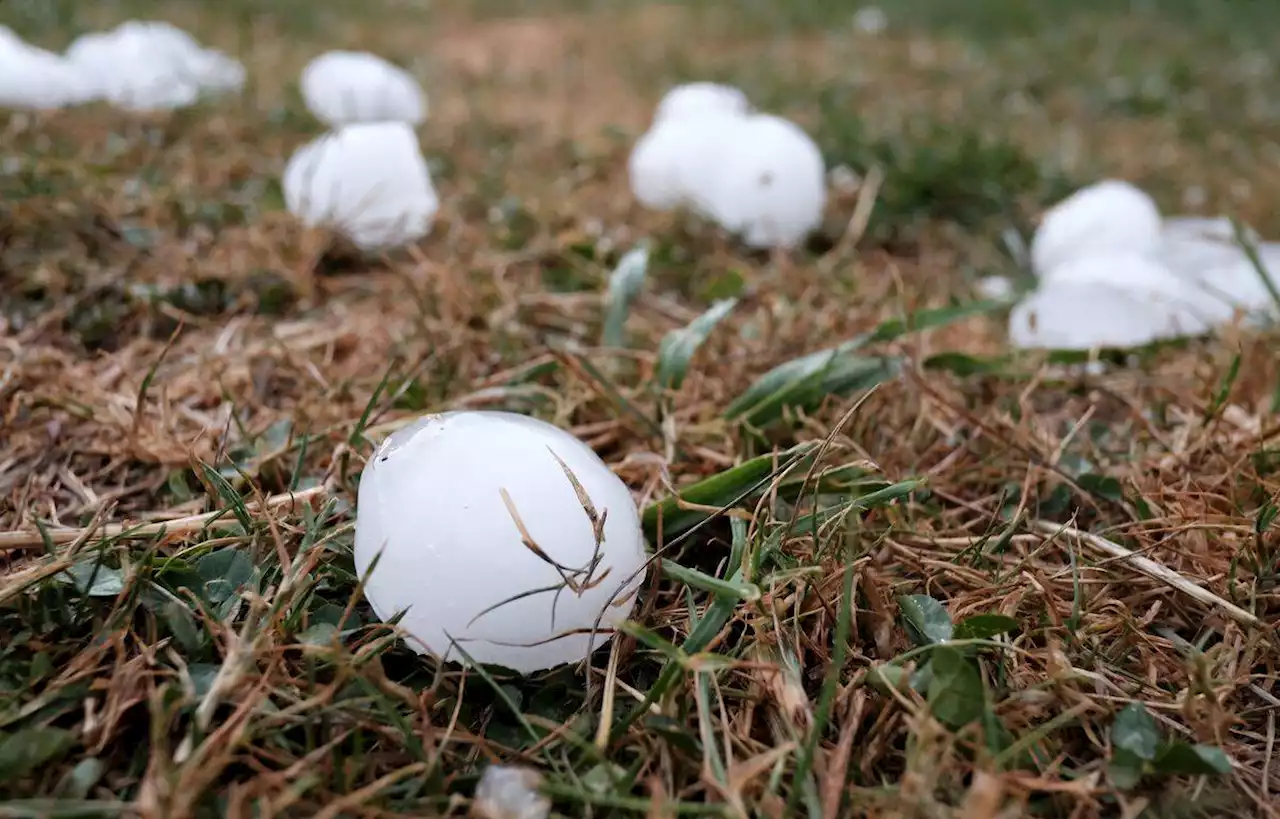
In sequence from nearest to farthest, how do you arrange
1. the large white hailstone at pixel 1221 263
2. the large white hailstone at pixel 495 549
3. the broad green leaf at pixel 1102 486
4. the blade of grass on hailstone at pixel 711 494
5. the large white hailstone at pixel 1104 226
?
1. the large white hailstone at pixel 495 549
2. the blade of grass on hailstone at pixel 711 494
3. the broad green leaf at pixel 1102 486
4. the large white hailstone at pixel 1221 263
5. the large white hailstone at pixel 1104 226

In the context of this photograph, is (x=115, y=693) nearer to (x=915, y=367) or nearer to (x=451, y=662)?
(x=451, y=662)

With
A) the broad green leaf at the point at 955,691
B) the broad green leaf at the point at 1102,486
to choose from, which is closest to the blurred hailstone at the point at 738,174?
the broad green leaf at the point at 1102,486

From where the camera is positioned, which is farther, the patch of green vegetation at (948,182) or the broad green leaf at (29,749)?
the patch of green vegetation at (948,182)

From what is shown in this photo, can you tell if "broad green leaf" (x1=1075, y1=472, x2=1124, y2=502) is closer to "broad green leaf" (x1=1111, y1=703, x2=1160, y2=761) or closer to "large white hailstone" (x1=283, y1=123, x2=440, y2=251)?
"broad green leaf" (x1=1111, y1=703, x2=1160, y2=761)

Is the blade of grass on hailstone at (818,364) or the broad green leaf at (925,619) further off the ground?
the blade of grass on hailstone at (818,364)

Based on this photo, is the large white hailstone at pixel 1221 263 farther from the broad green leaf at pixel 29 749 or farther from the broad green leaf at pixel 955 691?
the broad green leaf at pixel 29 749

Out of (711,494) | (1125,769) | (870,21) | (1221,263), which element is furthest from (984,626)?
(870,21)
